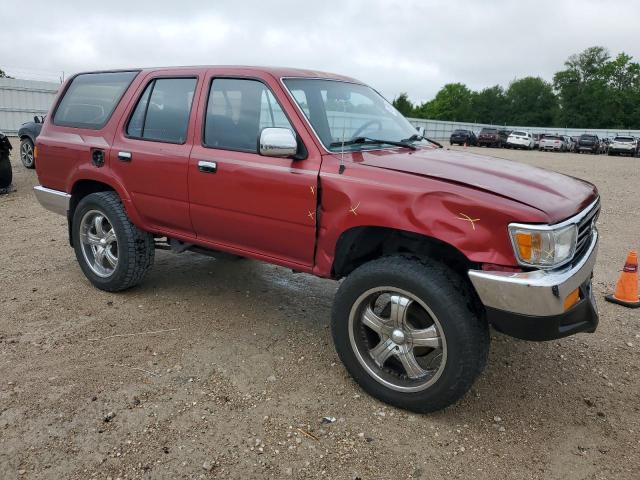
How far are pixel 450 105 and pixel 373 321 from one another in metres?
116

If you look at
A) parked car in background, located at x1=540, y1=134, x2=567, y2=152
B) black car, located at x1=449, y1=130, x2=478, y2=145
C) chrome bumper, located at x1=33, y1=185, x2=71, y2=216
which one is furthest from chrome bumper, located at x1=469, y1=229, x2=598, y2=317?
parked car in background, located at x1=540, y1=134, x2=567, y2=152

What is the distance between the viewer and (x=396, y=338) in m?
3.12

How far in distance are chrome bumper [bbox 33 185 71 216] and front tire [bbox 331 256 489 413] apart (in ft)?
10.2

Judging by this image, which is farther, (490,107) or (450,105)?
(450,105)

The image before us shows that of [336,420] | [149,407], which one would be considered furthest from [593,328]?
[149,407]

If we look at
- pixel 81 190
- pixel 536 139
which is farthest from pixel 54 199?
pixel 536 139

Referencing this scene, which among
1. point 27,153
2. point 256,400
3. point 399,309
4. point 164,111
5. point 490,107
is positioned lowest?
point 256,400

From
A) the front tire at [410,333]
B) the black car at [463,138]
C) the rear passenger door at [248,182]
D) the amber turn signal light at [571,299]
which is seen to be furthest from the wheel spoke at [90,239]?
the black car at [463,138]

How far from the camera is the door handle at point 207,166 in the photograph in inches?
148

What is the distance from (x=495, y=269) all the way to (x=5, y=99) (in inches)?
957

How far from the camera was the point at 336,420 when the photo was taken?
9.98 ft

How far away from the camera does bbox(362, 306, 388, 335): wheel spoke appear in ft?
10.4

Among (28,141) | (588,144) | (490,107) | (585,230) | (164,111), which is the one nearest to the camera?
(585,230)

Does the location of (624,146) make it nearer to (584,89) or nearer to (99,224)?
(99,224)
